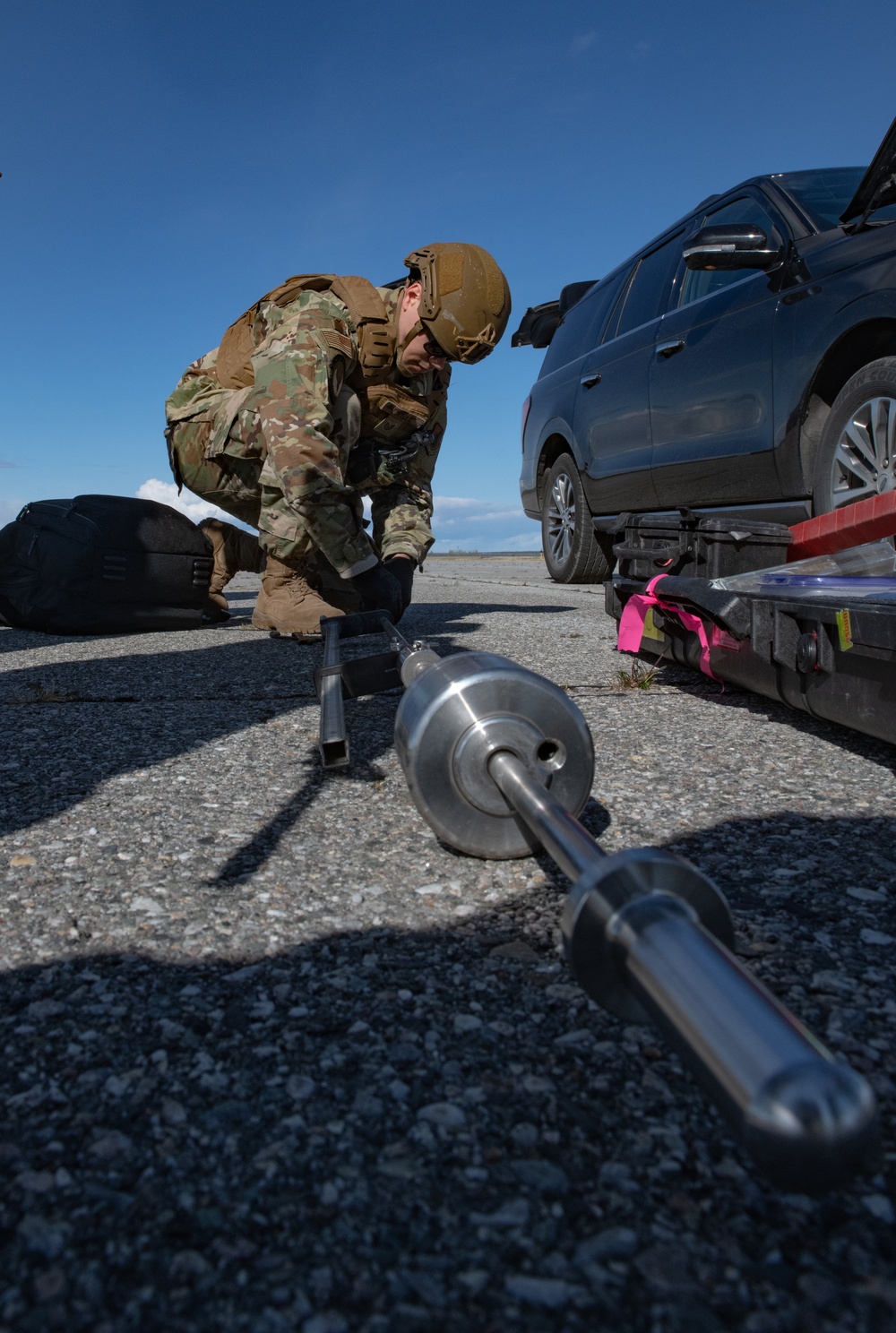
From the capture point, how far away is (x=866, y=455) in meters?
3.09

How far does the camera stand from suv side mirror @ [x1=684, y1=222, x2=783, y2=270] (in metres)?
3.46

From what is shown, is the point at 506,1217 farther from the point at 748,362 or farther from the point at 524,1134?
the point at 748,362

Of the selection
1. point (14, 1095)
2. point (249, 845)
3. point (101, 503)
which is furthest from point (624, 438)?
point (14, 1095)

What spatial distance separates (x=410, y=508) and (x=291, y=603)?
886mm

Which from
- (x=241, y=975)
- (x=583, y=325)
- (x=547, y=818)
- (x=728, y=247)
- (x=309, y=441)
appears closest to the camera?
(x=547, y=818)

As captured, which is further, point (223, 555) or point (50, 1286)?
point (223, 555)

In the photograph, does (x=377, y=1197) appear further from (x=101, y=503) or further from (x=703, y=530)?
(x=101, y=503)

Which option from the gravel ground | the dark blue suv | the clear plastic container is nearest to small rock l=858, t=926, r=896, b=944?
the gravel ground

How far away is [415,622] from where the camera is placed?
4.69 metres

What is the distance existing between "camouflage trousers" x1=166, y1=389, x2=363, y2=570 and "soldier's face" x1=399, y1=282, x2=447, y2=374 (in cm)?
68

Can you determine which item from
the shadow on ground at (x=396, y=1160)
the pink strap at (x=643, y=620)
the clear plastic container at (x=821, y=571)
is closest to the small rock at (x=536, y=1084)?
the shadow on ground at (x=396, y=1160)

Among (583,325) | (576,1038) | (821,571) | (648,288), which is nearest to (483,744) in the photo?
(576,1038)

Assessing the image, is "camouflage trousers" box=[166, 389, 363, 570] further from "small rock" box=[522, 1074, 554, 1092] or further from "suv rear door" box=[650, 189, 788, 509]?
"small rock" box=[522, 1074, 554, 1092]

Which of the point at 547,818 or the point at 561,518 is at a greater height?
the point at 561,518
